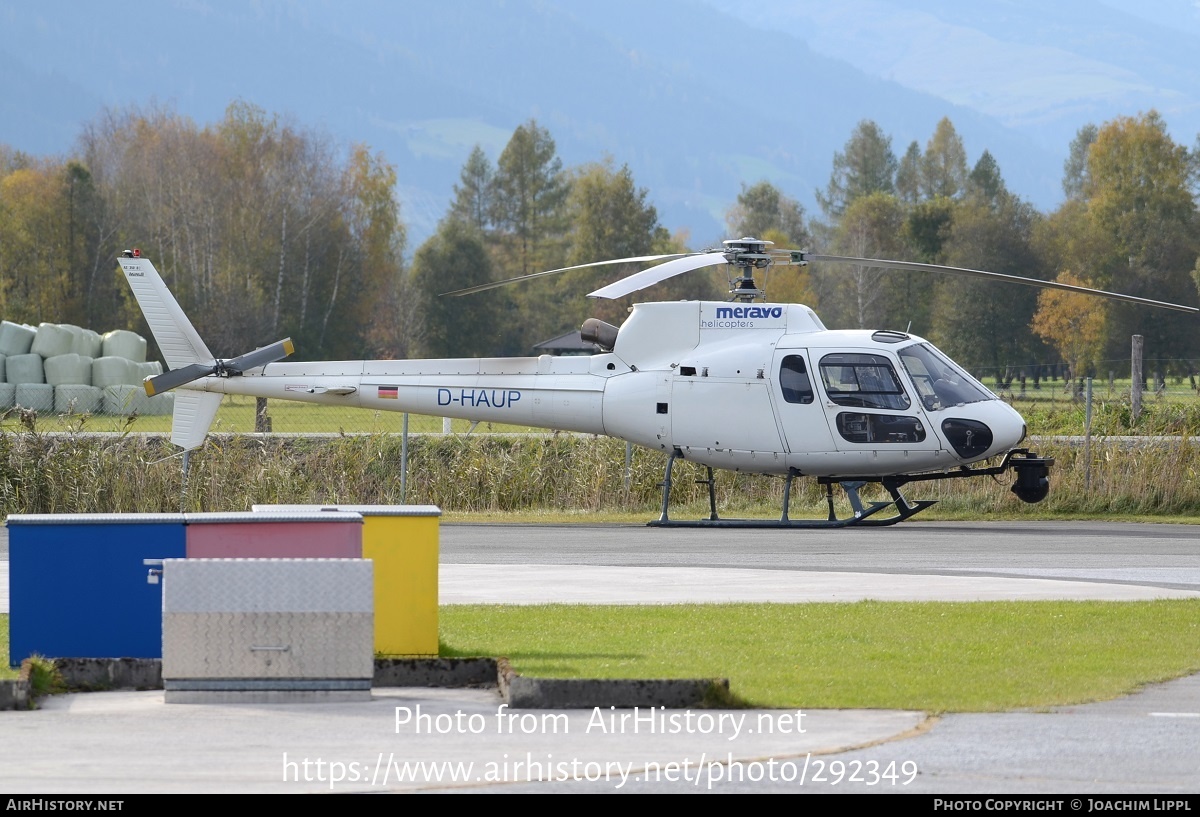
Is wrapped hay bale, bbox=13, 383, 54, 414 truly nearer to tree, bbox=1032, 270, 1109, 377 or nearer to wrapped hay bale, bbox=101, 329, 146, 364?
wrapped hay bale, bbox=101, 329, 146, 364

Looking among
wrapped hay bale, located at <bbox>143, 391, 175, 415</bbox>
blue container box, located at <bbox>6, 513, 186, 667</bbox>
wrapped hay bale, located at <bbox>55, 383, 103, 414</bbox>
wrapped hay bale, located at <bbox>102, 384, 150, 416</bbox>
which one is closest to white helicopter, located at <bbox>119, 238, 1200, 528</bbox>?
blue container box, located at <bbox>6, 513, 186, 667</bbox>

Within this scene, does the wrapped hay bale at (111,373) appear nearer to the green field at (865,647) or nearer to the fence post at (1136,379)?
the fence post at (1136,379)

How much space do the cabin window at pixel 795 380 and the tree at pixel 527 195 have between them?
99803 millimetres

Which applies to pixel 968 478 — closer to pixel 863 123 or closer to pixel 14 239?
pixel 14 239

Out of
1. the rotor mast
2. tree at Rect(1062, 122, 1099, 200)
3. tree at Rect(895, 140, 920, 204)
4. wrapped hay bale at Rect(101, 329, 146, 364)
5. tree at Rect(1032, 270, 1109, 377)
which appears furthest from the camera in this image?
tree at Rect(1062, 122, 1099, 200)

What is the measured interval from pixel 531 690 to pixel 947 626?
4.27 m

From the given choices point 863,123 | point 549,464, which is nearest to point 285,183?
point 863,123

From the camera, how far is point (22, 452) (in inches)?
910

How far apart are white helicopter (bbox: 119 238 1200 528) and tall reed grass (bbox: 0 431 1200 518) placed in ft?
6.89

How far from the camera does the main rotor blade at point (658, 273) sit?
1897cm

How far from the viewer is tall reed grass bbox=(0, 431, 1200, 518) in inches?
906

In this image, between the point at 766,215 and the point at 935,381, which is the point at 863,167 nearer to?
the point at 766,215

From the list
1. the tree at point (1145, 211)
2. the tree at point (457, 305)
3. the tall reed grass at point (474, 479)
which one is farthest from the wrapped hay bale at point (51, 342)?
the tree at point (1145, 211)

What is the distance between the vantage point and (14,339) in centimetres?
5484
